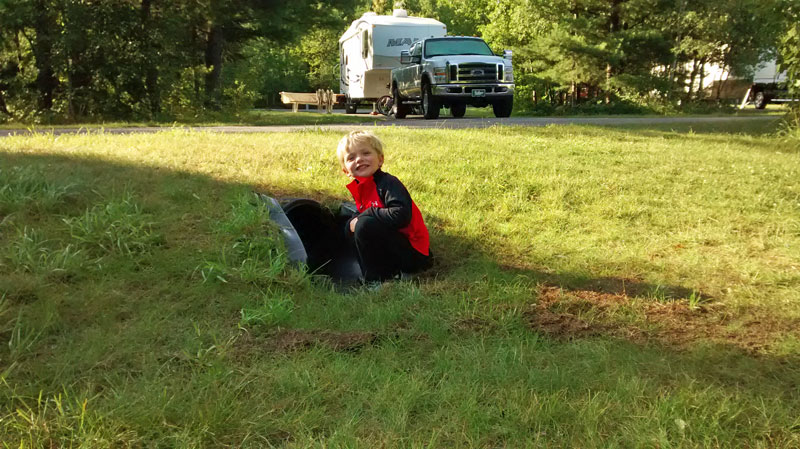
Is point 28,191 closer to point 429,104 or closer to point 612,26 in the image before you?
point 429,104

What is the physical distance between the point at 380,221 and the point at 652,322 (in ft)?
6.13

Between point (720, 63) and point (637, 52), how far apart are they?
30.9 feet

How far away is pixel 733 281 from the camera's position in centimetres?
419

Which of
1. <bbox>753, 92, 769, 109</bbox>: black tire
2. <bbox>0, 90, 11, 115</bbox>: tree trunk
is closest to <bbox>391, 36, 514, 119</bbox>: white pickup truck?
<bbox>0, 90, 11, 115</bbox>: tree trunk

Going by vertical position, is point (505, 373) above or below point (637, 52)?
below

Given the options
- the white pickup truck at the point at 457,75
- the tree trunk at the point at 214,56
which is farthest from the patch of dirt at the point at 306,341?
the tree trunk at the point at 214,56

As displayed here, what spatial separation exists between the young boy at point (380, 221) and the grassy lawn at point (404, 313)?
0.30 metres

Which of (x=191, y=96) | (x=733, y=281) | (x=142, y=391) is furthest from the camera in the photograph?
(x=191, y=96)

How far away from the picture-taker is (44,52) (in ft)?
48.6

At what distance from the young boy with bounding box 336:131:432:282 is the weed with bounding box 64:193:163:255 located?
1.41m

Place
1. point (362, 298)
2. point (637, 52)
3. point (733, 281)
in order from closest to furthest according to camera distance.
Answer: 1. point (362, 298)
2. point (733, 281)
3. point (637, 52)

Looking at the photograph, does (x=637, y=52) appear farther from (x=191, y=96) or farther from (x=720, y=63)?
(x=191, y=96)

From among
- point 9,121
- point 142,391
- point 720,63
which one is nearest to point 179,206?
point 142,391

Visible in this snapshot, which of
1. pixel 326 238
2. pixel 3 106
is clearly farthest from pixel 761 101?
pixel 326 238
